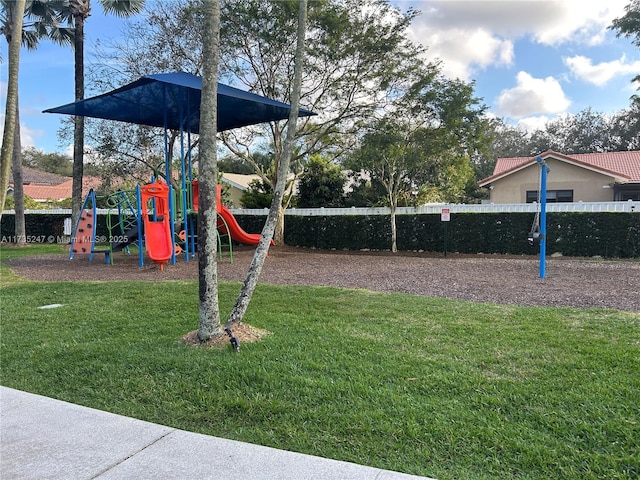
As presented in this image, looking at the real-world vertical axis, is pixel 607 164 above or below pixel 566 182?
above

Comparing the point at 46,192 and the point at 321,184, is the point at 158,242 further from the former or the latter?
the point at 46,192

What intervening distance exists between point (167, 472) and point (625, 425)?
8.77 feet

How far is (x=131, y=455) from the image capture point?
2592mm

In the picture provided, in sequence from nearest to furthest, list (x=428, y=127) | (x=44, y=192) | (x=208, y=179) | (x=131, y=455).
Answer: (x=131, y=455), (x=208, y=179), (x=428, y=127), (x=44, y=192)

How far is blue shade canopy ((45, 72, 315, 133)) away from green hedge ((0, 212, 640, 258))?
16.8 ft

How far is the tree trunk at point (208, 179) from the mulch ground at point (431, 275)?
3.75 metres

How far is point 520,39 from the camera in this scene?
432 inches

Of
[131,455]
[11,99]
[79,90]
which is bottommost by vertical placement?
[131,455]

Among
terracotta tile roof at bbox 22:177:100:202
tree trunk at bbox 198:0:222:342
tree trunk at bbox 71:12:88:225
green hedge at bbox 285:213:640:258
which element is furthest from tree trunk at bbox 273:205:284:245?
terracotta tile roof at bbox 22:177:100:202

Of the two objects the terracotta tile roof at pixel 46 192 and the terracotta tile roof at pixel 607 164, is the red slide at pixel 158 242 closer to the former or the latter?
the terracotta tile roof at pixel 607 164

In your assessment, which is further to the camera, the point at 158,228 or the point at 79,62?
the point at 79,62

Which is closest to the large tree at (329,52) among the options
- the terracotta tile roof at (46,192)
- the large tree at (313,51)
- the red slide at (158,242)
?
the large tree at (313,51)

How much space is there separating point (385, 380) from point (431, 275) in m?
5.73

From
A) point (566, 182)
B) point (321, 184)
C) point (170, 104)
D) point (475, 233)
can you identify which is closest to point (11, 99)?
point (170, 104)
